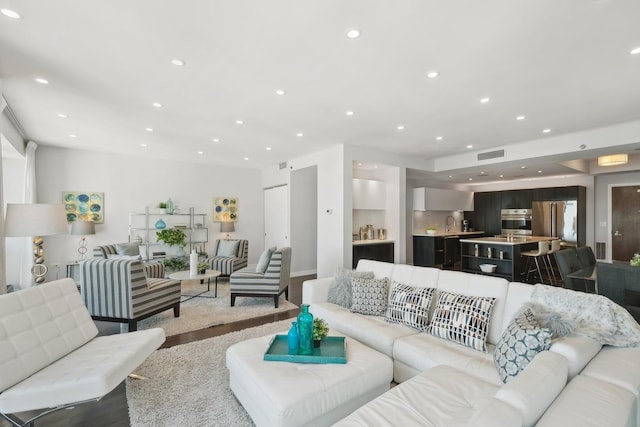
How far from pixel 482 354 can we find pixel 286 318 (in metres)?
2.53

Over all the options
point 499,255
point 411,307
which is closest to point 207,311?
point 411,307

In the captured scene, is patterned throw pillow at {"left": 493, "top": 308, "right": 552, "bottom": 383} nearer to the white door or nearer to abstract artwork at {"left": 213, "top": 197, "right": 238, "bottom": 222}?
the white door

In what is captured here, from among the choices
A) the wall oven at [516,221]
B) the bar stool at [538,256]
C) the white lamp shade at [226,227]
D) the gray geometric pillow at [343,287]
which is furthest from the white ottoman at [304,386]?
the wall oven at [516,221]

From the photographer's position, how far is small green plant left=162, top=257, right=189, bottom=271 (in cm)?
646

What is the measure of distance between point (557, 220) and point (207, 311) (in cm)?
874

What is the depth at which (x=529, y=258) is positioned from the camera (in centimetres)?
641

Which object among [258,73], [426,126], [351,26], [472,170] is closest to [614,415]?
[351,26]

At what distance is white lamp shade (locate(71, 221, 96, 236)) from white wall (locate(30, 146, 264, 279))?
0.51 meters

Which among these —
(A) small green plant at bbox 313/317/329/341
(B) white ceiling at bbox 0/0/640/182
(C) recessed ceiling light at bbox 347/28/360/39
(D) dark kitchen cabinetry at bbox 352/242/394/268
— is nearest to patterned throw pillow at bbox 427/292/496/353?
A: (A) small green plant at bbox 313/317/329/341

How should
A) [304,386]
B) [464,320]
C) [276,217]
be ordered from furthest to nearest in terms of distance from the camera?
[276,217], [464,320], [304,386]

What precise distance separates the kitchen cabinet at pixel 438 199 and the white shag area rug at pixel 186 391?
666 centimetres

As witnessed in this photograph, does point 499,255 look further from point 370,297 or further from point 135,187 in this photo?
point 135,187

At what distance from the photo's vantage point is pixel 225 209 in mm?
7719

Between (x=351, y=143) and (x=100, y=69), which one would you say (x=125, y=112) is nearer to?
(x=100, y=69)
